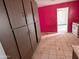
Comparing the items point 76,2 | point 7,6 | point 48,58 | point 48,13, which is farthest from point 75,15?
point 7,6

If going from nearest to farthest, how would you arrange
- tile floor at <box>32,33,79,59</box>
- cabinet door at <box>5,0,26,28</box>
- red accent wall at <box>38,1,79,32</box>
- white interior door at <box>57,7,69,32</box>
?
cabinet door at <box>5,0,26,28</box> → tile floor at <box>32,33,79,59</box> → red accent wall at <box>38,1,79,32</box> → white interior door at <box>57,7,69,32</box>

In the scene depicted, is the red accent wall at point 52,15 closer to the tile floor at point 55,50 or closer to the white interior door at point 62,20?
the white interior door at point 62,20

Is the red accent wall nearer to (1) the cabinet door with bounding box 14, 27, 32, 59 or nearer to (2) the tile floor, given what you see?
(2) the tile floor

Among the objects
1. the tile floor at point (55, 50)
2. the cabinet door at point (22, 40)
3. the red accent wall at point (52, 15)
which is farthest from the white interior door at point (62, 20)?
the cabinet door at point (22, 40)

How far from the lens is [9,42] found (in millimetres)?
1216

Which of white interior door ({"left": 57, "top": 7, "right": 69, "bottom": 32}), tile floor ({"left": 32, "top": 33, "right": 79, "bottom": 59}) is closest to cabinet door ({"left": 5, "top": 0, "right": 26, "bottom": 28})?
tile floor ({"left": 32, "top": 33, "right": 79, "bottom": 59})

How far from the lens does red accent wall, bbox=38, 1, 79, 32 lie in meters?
4.14

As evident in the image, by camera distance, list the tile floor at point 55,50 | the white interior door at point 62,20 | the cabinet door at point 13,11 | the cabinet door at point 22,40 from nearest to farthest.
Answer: the cabinet door at point 13,11 → the cabinet door at point 22,40 → the tile floor at point 55,50 → the white interior door at point 62,20

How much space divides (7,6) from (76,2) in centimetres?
408

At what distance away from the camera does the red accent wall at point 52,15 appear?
4137mm

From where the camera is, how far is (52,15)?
457cm

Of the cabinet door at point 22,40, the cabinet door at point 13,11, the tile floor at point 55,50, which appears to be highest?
the cabinet door at point 13,11

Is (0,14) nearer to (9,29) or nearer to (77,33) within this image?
A: (9,29)

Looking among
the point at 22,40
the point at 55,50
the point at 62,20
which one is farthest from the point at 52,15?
the point at 22,40
